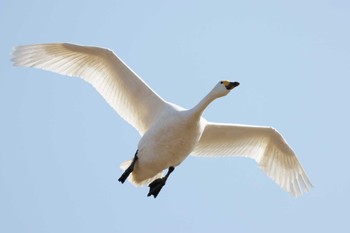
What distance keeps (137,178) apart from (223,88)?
2922 mm

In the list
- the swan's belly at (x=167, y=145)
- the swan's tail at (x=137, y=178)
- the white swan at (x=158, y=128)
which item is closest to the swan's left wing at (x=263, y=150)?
the white swan at (x=158, y=128)

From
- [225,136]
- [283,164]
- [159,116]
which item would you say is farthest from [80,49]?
[283,164]

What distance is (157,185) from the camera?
22.3 m

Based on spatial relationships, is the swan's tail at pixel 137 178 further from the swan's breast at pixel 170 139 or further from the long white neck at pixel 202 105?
the long white neck at pixel 202 105

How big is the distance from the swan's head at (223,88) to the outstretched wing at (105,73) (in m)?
1.26

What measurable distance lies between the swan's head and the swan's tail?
244 cm

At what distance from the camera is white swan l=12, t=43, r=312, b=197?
2130cm

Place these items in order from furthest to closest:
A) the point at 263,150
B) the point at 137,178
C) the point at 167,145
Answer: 1. the point at 263,150
2. the point at 137,178
3. the point at 167,145

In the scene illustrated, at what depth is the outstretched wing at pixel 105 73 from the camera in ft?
72.5

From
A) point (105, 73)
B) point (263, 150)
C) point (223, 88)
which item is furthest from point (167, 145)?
point (263, 150)

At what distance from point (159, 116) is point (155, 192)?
1688 millimetres

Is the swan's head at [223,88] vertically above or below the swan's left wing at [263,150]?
above

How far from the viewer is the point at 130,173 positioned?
22.3 meters

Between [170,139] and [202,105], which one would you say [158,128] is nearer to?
[170,139]
